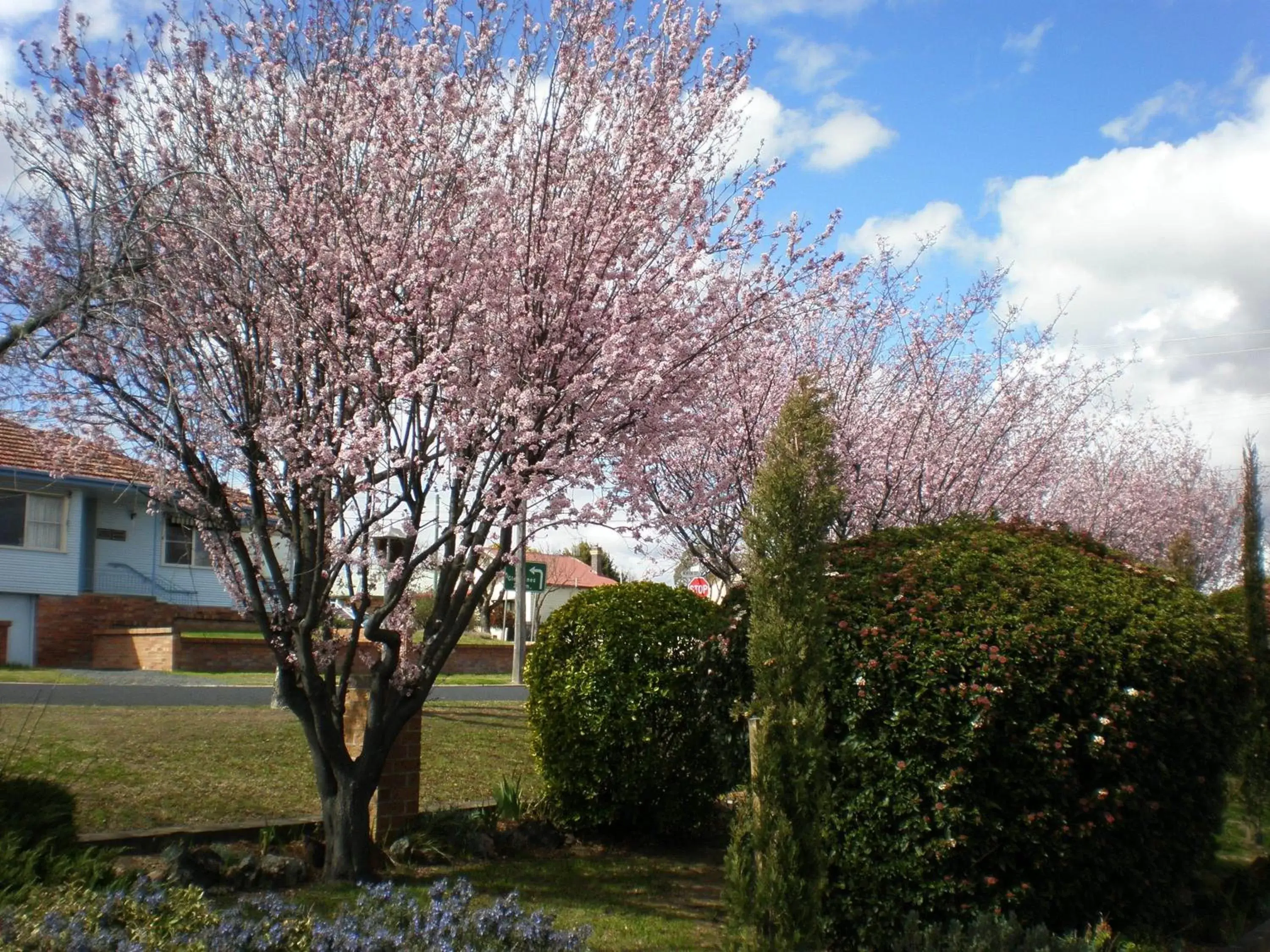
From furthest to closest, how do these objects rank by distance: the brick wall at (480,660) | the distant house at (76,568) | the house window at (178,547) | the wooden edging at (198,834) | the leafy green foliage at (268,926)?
Result: the house window at (178,547), the brick wall at (480,660), the distant house at (76,568), the wooden edging at (198,834), the leafy green foliage at (268,926)

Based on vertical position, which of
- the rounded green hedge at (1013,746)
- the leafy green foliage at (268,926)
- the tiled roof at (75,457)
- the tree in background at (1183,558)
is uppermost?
the tiled roof at (75,457)

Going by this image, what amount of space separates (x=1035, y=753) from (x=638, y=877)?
10.1ft

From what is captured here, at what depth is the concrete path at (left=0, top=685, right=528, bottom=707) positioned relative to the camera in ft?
43.6

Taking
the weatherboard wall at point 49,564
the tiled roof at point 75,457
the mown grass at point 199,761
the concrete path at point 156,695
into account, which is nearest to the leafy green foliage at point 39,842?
the mown grass at point 199,761

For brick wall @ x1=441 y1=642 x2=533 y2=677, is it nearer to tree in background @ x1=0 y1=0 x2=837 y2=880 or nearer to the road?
the road

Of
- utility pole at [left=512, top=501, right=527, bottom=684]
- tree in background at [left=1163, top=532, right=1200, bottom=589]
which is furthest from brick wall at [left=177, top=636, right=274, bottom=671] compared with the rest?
tree in background at [left=1163, top=532, right=1200, bottom=589]

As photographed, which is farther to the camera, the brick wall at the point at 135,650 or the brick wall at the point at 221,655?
the brick wall at the point at 221,655

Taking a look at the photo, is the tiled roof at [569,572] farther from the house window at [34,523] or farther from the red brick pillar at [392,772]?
→ the red brick pillar at [392,772]

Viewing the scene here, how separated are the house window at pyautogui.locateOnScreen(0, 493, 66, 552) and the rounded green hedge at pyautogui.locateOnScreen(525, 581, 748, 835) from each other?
2049 centimetres

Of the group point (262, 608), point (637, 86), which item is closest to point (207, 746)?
point (262, 608)

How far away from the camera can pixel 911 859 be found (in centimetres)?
508

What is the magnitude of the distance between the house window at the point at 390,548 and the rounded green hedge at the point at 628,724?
73.8 inches

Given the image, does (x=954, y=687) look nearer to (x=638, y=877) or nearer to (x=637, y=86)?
(x=638, y=877)

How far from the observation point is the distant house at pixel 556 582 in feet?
129
